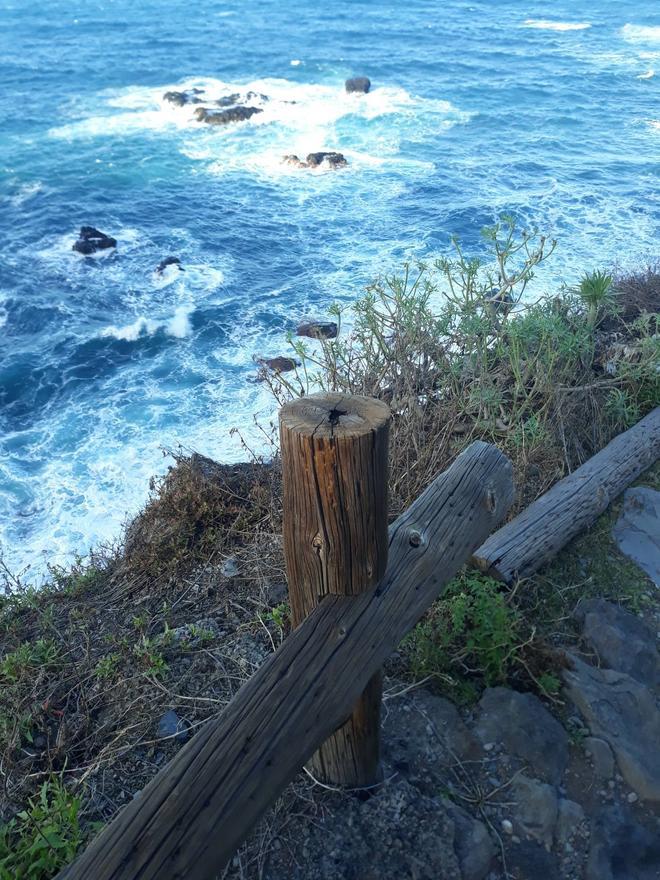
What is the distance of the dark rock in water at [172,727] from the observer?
3.79 meters

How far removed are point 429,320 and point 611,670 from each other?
2990mm

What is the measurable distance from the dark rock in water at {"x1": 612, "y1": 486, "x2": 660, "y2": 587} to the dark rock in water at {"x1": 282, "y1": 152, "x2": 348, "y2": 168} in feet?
53.2

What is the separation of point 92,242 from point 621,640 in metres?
14.5

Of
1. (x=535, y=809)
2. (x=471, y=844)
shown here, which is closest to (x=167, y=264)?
(x=535, y=809)

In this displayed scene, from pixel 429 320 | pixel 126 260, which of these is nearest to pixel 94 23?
pixel 126 260

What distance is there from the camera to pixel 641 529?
5.55m

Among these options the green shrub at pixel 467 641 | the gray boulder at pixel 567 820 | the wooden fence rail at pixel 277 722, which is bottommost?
the gray boulder at pixel 567 820

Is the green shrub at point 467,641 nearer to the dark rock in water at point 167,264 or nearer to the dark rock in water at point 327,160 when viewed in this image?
the dark rock in water at point 167,264

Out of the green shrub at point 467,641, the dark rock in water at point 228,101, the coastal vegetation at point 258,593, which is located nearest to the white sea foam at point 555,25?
the dark rock in water at point 228,101

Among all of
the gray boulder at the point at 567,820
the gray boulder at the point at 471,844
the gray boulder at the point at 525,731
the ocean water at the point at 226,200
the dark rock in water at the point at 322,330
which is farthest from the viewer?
the dark rock in water at the point at 322,330

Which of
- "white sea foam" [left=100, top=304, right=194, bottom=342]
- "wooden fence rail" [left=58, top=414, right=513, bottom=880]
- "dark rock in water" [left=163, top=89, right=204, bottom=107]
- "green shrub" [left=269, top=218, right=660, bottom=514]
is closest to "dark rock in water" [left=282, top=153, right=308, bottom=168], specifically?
"dark rock in water" [left=163, top=89, right=204, bottom=107]

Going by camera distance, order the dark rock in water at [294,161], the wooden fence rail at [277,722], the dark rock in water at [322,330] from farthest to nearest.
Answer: the dark rock in water at [294,161]
the dark rock in water at [322,330]
the wooden fence rail at [277,722]

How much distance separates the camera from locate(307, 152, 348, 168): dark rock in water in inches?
792

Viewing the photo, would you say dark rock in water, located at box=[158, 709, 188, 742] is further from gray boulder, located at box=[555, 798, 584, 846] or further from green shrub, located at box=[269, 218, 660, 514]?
green shrub, located at box=[269, 218, 660, 514]
